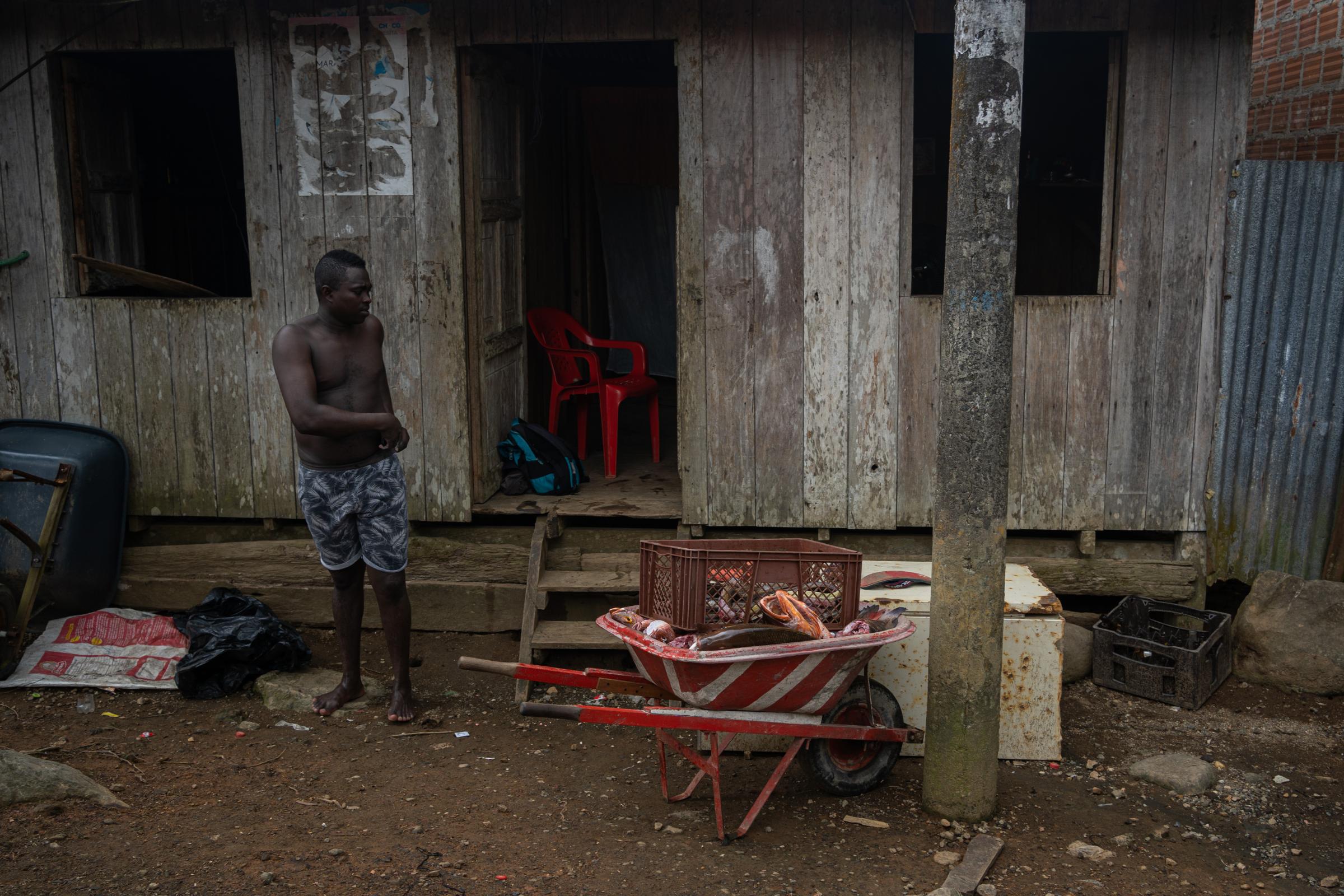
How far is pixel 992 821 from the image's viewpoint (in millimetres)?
4273

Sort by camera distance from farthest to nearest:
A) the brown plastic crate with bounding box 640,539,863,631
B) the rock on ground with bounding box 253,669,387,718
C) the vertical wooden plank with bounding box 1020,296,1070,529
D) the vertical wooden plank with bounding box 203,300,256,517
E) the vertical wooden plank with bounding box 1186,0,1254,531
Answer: the vertical wooden plank with bounding box 203,300,256,517
the vertical wooden plank with bounding box 1020,296,1070,529
the vertical wooden plank with bounding box 1186,0,1254,531
the rock on ground with bounding box 253,669,387,718
the brown plastic crate with bounding box 640,539,863,631

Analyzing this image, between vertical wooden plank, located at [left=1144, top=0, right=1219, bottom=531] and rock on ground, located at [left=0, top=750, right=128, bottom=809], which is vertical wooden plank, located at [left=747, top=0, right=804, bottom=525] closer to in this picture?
vertical wooden plank, located at [left=1144, top=0, right=1219, bottom=531]

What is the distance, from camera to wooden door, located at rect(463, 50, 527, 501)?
6.23 metres

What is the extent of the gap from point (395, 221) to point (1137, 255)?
12.4 ft

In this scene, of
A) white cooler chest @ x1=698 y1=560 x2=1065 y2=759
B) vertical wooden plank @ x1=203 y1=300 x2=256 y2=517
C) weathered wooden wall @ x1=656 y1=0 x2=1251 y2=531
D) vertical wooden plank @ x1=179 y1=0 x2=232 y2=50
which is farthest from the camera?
vertical wooden plank @ x1=203 y1=300 x2=256 y2=517

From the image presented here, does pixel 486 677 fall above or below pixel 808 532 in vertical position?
below

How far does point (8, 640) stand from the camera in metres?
5.67

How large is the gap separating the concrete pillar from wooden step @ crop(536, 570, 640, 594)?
2132 millimetres

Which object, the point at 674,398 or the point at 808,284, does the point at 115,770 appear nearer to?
the point at 808,284

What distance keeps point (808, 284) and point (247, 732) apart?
134 inches

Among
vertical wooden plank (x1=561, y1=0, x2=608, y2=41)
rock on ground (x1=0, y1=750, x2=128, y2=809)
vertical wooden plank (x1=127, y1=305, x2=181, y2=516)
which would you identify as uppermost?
vertical wooden plank (x1=561, y1=0, x2=608, y2=41)

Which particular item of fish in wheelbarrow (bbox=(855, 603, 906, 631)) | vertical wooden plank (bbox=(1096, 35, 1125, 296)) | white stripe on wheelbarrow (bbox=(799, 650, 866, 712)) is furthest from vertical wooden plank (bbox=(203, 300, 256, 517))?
vertical wooden plank (bbox=(1096, 35, 1125, 296))

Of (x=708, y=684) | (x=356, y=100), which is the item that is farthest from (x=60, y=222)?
(x=708, y=684)

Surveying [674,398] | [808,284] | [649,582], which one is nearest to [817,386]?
[808,284]
